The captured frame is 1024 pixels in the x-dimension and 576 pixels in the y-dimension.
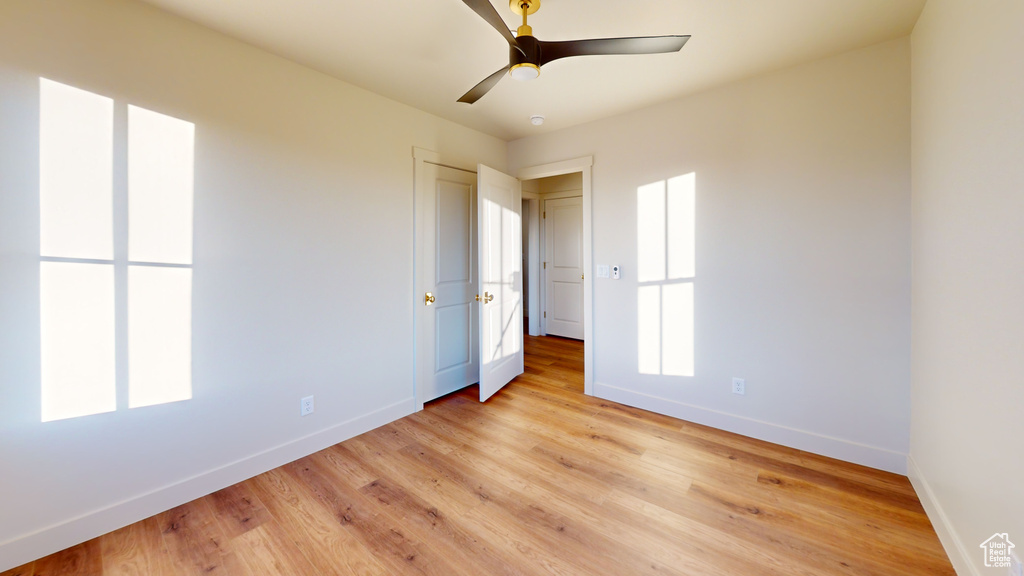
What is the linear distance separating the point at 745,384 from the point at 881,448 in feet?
2.37

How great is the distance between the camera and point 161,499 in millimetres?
1830

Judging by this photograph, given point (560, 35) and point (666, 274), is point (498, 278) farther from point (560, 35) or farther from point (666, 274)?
point (560, 35)

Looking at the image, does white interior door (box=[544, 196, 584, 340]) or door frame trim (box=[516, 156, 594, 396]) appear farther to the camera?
white interior door (box=[544, 196, 584, 340])

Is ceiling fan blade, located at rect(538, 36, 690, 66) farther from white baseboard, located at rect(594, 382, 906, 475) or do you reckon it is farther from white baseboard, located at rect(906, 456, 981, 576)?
white baseboard, located at rect(594, 382, 906, 475)

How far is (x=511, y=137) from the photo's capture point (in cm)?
377

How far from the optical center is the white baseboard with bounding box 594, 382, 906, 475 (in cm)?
212

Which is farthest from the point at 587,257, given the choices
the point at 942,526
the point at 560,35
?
the point at 942,526

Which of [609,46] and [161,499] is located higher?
[609,46]

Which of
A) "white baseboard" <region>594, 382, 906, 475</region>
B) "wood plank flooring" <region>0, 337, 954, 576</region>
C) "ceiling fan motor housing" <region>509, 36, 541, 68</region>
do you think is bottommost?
"wood plank flooring" <region>0, 337, 954, 576</region>

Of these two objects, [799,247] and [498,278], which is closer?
[799,247]

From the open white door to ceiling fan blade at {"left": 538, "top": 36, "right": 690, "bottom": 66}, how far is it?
1.56 meters

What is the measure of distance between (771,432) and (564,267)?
360 cm

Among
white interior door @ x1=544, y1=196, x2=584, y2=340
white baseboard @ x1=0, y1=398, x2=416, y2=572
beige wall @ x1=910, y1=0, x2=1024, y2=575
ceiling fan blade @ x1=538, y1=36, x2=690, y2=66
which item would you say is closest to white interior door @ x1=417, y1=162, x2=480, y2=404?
white baseboard @ x1=0, y1=398, x2=416, y2=572

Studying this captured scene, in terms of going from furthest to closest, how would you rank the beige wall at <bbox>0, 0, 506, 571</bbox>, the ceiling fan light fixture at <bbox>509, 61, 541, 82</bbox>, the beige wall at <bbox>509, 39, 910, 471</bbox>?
the beige wall at <bbox>509, 39, 910, 471</bbox> < the ceiling fan light fixture at <bbox>509, 61, 541, 82</bbox> < the beige wall at <bbox>0, 0, 506, 571</bbox>
